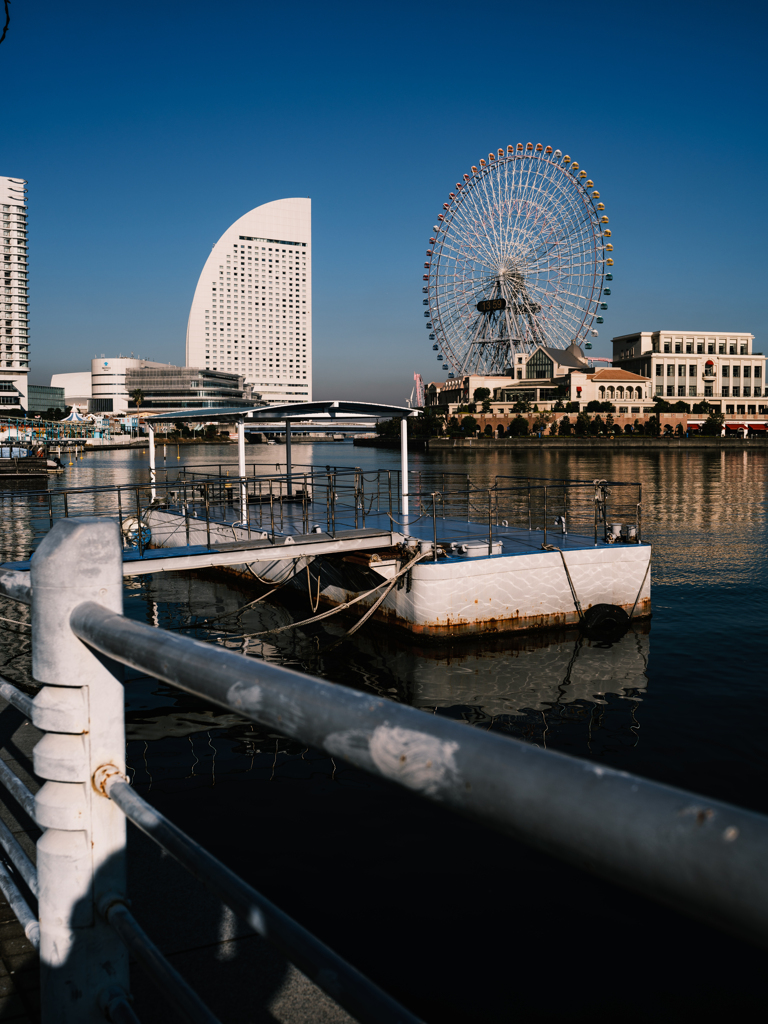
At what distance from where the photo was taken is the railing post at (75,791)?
1680 millimetres

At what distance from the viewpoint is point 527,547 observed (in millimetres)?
17406

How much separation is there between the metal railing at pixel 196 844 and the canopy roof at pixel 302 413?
62.4ft

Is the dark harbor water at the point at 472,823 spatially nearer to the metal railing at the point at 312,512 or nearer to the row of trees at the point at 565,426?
the metal railing at the point at 312,512

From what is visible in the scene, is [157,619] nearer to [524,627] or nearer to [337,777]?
[524,627]

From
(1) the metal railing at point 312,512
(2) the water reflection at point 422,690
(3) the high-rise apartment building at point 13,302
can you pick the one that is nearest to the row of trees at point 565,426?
(3) the high-rise apartment building at point 13,302

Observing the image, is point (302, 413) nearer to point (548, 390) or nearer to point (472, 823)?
point (472, 823)

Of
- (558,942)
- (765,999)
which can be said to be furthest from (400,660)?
(765,999)

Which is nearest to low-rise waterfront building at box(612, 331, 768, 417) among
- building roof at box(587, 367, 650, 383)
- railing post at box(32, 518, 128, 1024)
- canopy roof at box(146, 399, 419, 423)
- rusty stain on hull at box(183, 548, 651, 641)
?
building roof at box(587, 367, 650, 383)

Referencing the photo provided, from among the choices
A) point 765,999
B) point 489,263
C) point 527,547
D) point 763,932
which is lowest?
point 765,999

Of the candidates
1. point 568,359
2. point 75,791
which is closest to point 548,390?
point 568,359

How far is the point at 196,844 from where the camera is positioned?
Answer: 148 centimetres

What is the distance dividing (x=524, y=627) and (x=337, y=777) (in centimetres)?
711

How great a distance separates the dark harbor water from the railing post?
5.21m

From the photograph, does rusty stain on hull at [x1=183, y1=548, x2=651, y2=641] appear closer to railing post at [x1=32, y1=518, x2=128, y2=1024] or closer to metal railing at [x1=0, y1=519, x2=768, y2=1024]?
metal railing at [x1=0, y1=519, x2=768, y2=1024]
